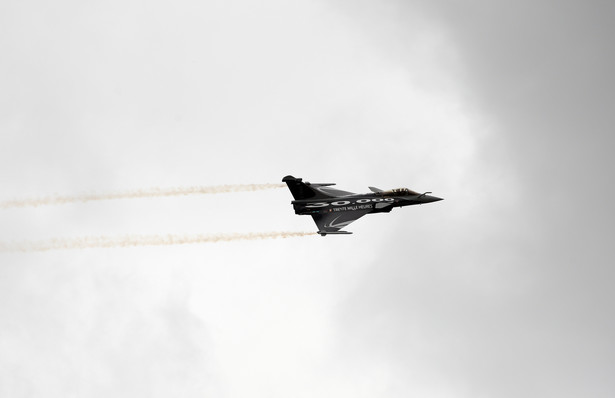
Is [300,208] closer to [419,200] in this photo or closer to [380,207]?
[380,207]

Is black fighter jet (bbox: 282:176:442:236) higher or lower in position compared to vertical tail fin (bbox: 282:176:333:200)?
lower

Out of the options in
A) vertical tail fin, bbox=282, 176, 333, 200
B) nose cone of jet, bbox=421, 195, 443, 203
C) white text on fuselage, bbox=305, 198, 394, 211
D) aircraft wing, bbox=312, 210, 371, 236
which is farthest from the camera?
nose cone of jet, bbox=421, 195, 443, 203

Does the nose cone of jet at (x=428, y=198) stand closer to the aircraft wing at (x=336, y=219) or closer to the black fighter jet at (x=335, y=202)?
the black fighter jet at (x=335, y=202)

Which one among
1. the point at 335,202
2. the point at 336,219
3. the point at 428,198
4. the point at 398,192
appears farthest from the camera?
the point at 428,198

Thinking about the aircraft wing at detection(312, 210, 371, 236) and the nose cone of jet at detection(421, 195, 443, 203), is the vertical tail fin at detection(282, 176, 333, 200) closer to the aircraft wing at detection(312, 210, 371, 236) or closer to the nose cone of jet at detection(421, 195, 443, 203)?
the aircraft wing at detection(312, 210, 371, 236)

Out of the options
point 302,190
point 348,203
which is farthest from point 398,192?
point 302,190

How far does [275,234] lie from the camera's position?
200ft

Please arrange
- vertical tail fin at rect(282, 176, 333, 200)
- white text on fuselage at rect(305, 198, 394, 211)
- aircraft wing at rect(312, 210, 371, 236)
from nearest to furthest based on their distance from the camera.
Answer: aircraft wing at rect(312, 210, 371, 236)
vertical tail fin at rect(282, 176, 333, 200)
white text on fuselage at rect(305, 198, 394, 211)

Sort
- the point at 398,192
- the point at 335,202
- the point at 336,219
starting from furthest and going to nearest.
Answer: the point at 398,192
the point at 335,202
the point at 336,219

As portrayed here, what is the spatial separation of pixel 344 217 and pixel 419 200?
874 centimetres

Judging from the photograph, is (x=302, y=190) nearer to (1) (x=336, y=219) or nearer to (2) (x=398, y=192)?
(1) (x=336, y=219)

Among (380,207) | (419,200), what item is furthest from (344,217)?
(419,200)

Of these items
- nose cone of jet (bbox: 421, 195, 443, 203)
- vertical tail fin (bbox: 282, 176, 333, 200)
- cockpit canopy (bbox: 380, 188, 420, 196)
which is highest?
vertical tail fin (bbox: 282, 176, 333, 200)

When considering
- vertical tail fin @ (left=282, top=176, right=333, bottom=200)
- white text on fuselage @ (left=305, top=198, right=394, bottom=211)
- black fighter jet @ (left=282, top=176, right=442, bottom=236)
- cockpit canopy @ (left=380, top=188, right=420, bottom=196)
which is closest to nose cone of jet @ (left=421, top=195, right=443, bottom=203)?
black fighter jet @ (left=282, top=176, right=442, bottom=236)
